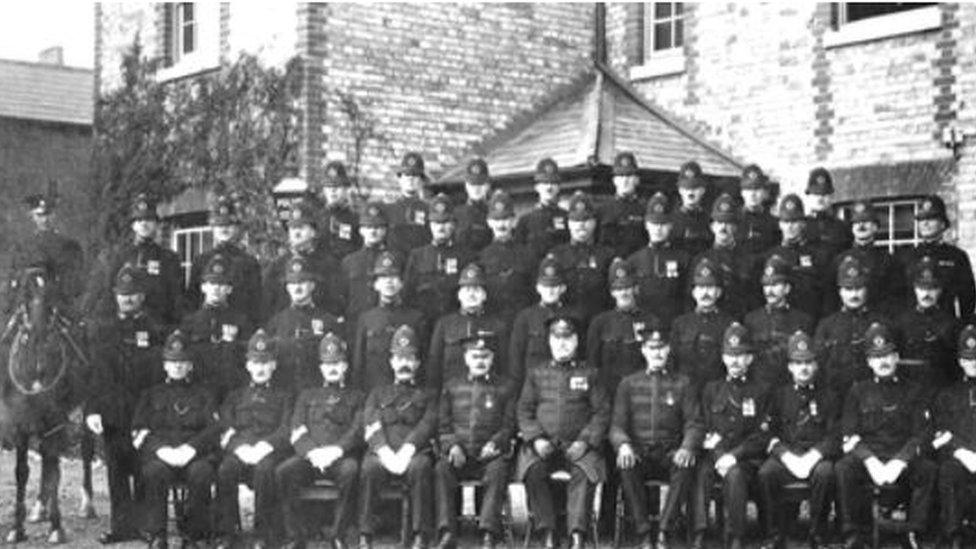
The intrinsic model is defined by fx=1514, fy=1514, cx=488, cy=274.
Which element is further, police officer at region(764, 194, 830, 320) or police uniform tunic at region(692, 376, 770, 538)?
police officer at region(764, 194, 830, 320)

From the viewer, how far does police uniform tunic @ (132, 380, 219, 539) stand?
9.62 metres

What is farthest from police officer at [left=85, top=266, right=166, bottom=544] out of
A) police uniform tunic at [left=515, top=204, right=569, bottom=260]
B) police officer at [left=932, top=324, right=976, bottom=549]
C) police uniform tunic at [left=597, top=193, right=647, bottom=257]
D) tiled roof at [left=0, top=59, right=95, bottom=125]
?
tiled roof at [left=0, top=59, right=95, bottom=125]

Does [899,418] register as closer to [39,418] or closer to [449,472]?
[449,472]

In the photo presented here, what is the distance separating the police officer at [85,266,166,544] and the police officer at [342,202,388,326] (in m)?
1.34

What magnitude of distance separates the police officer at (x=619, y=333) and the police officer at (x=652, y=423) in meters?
0.19

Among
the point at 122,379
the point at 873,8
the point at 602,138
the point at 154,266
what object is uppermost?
the point at 873,8

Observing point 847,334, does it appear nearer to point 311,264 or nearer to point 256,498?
point 311,264

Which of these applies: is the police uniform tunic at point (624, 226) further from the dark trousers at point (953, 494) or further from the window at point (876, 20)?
the window at point (876, 20)

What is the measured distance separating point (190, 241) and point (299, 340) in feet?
21.1

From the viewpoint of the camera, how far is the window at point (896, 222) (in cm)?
1341

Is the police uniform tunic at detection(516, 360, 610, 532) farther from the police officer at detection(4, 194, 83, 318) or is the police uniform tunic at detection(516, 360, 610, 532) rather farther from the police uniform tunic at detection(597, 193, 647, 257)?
the police officer at detection(4, 194, 83, 318)

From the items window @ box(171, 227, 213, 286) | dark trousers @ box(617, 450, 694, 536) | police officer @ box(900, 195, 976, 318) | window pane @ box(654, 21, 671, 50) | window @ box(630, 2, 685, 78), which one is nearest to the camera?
dark trousers @ box(617, 450, 694, 536)

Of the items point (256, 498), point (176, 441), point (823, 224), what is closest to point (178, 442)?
point (176, 441)

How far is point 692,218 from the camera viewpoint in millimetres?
10719
